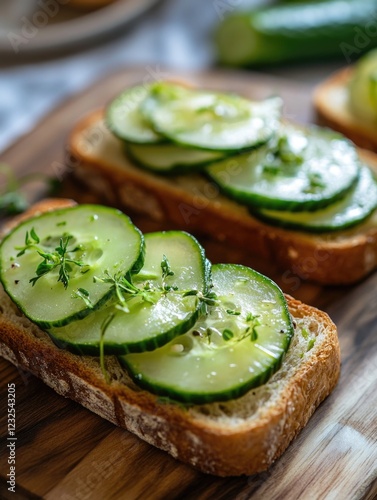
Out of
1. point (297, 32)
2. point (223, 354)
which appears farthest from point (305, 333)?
point (297, 32)

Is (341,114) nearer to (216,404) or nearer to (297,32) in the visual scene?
(297,32)

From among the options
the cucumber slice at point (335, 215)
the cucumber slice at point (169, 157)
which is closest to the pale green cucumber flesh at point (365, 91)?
the cucumber slice at point (335, 215)

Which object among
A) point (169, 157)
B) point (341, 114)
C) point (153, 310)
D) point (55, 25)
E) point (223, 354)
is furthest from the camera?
point (55, 25)

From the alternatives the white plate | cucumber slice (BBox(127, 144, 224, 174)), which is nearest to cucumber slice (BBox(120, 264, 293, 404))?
cucumber slice (BBox(127, 144, 224, 174))

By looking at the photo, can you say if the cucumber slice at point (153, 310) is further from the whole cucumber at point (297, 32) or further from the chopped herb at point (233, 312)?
the whole cucumber at point (297, 32)

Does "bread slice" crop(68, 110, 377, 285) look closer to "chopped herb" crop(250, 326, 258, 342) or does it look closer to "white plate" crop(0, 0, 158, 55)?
"chopped herb" crop(250, 326, 258, 342)

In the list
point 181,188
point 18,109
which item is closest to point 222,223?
point 181,188

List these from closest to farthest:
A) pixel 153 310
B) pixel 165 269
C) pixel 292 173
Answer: pixel 153 310
pixel 165 269
pixel 292 173
